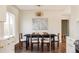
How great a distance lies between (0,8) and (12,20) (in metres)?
5.21

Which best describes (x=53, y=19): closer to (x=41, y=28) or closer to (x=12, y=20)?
(x=41, y=28)

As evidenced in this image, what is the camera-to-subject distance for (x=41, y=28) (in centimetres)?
971
